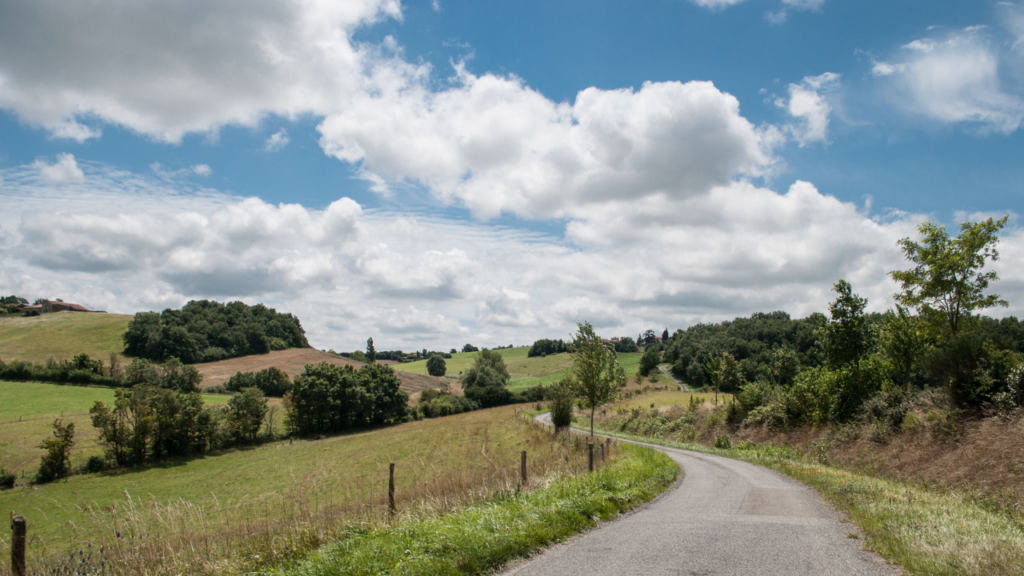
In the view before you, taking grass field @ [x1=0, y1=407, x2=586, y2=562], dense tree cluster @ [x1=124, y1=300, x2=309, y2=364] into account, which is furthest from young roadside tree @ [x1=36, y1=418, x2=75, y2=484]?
dense tree cluster @ [x1=124, y1=300, x2=309, y2=364]

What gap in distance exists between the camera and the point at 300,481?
20.6 meters

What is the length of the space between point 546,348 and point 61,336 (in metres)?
121

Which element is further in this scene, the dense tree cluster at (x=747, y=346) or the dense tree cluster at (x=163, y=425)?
the dense tree cluster at (x=747, y=346)

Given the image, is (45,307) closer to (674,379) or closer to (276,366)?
(276,366)

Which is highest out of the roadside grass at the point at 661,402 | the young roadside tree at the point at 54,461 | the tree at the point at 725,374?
the tree at the point at 725,374

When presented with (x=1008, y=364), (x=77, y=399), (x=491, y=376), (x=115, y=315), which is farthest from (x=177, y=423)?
(x=115, y=315)

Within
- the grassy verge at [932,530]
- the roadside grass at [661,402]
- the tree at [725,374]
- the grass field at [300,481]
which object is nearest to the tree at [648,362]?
the roadside grass at [661,402]

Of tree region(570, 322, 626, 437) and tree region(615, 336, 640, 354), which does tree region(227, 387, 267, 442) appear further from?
tree region(615, 336, 640, 354)

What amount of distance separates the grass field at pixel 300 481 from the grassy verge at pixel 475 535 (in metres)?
1.01

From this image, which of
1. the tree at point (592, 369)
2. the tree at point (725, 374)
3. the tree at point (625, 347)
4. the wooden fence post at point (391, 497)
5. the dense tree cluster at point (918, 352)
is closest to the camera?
the wooden fence post at point (391, 497)

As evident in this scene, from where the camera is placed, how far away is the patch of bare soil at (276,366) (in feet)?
298

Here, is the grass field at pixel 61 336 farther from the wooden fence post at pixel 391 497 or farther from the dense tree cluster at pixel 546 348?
the dense tree cluster at pixel 546 348

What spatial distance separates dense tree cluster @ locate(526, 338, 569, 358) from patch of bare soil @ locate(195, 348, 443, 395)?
62.3 meters

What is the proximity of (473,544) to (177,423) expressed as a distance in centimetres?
5834
